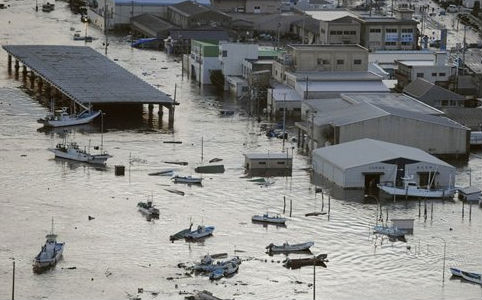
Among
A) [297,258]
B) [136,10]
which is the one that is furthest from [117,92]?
[136,10]

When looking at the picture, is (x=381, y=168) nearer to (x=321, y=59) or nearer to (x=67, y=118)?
(x=67, y=118)

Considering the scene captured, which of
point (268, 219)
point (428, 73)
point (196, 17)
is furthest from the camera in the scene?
point (196, 17)

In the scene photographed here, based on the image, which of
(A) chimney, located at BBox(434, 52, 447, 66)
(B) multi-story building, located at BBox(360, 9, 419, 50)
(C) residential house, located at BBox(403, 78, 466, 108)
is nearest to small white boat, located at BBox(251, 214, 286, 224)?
(C) residential house, located at BBox(403, 78, 466, 108)

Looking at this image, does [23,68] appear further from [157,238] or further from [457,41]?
[157,238]

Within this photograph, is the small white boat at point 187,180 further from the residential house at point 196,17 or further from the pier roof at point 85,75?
the residential house at point 196,17

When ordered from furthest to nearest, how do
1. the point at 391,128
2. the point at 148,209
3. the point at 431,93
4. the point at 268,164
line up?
the point at 431,93 < the point at 391,128 < the point at 268,164 < the point at 148,209

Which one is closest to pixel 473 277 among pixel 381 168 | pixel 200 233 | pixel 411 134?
pixel 200 233

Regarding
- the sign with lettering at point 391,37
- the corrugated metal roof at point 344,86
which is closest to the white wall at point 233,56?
the corrugated metal roof at point 344,86
